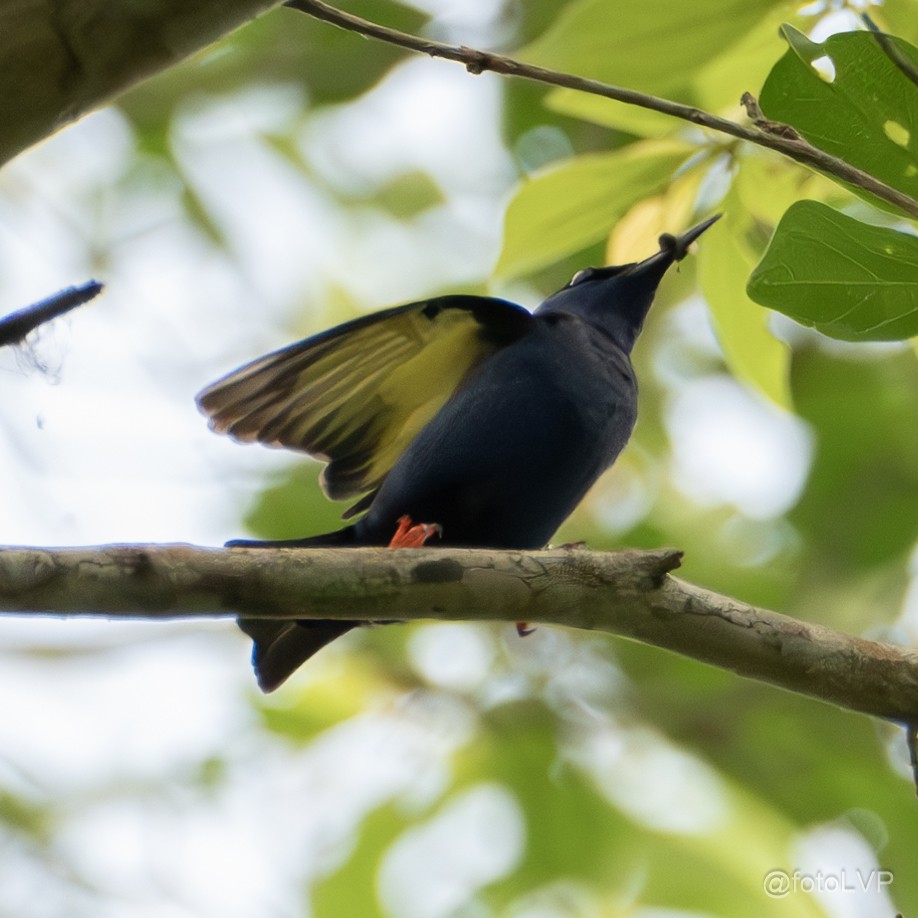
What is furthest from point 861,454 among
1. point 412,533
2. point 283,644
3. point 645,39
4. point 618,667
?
point 283,644

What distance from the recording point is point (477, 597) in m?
2.59

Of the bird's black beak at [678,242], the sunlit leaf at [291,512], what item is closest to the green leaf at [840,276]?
the bird's black beak at [678,242]

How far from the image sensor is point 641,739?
7.05m

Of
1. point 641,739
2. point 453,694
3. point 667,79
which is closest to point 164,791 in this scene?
point 453,694

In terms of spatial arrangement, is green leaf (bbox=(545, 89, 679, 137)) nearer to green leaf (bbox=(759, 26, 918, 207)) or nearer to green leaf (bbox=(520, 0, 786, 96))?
green leaf (bbox=(520, 0, 786, 96))

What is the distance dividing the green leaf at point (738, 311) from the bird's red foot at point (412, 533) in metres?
1.03

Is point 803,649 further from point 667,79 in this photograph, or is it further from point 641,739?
point 641,739

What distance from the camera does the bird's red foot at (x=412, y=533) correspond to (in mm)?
3824

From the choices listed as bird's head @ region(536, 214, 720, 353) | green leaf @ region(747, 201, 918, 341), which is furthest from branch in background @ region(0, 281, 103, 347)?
bird's head @ region(536, 214, 720, 353)

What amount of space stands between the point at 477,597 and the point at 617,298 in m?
2.53

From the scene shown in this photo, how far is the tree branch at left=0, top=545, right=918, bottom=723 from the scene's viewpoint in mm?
2273

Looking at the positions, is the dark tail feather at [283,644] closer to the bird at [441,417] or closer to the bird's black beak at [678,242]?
the bird at [441,417]

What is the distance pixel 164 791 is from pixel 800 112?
6.66 m

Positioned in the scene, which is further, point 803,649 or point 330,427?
point 330,427
